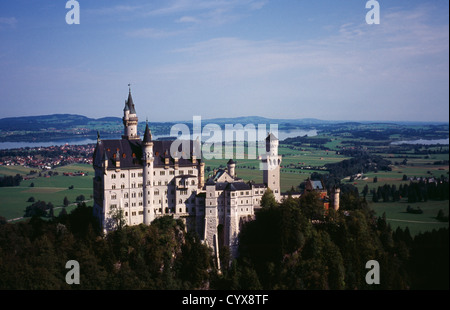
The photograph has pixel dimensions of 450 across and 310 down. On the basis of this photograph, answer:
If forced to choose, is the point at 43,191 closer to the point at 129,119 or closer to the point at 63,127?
the point at 129,119

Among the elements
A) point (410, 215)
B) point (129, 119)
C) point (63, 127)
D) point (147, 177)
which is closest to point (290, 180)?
point (410, 215)

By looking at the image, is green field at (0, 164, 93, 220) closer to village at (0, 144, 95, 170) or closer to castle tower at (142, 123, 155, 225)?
village at (0, 144, 95, 170)

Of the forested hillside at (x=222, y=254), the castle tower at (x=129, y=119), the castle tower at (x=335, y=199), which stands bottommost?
the forested hillside at (x=222, y=254)

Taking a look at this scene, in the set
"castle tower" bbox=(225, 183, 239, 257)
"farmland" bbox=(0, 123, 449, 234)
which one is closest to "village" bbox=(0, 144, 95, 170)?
"farmland" bbox=(0, 123, 449, 234)

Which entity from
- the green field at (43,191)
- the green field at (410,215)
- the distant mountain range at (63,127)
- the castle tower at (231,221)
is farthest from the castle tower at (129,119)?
the distant mountain range at (63,127)

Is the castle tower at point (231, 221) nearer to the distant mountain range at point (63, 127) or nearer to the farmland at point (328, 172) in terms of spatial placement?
the farmland at point (328, 172)
